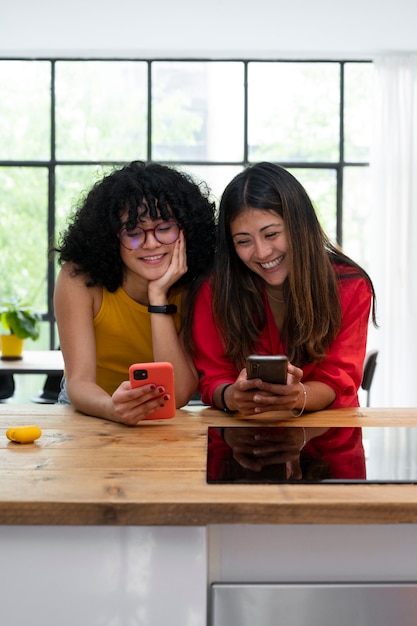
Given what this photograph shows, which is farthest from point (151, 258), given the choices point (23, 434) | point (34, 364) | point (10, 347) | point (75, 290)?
point (10, 347)

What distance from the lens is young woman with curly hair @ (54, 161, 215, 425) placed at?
2.31m

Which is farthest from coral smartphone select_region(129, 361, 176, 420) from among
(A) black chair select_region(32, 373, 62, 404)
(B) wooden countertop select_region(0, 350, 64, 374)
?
(A) black chair select_region(32, 373, 62, 404)

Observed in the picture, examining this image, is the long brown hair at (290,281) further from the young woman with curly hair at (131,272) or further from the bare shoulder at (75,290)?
the bare shoulder at (75,290)

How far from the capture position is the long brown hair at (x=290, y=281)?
220 centimetres

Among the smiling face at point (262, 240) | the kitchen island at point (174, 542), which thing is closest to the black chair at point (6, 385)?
the smiling face at point (262, 240)

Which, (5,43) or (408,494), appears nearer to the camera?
(408,494)

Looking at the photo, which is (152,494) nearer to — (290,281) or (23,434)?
(23,434)

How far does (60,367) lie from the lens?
4.47m

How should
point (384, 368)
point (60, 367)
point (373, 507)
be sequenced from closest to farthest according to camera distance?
point (373, 507)
point (60, 367)
point (384, 368)

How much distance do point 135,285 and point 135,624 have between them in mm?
1371

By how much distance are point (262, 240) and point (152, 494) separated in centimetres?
111

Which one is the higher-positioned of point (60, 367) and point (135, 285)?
point (135, 285)

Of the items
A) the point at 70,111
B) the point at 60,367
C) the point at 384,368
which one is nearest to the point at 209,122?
the point at 70,111

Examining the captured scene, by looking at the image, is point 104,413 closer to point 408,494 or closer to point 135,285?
point 135,285
